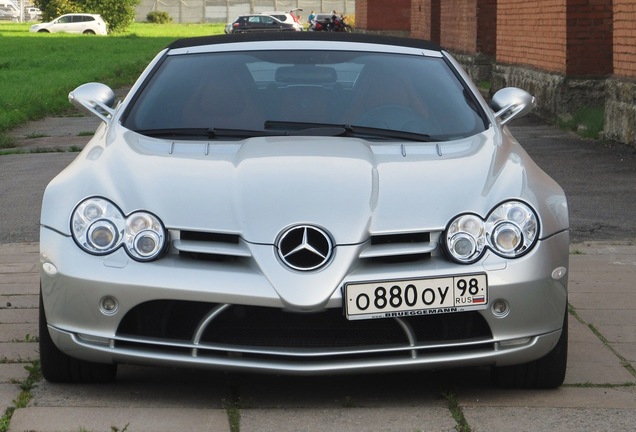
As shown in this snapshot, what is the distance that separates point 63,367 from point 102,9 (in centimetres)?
7855

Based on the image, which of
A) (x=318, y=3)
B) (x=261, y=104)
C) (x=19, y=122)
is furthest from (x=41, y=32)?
(x=261, y=104)

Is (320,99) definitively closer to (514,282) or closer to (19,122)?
(514,282)

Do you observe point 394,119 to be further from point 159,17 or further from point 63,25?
point 159,17

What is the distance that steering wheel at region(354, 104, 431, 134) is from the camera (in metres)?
5.32

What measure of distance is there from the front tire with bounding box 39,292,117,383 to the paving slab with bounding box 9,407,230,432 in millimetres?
262

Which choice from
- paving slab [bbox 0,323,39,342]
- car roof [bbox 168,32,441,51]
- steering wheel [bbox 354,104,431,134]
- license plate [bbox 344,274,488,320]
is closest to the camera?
license plate [bbox 344,274,488,320]

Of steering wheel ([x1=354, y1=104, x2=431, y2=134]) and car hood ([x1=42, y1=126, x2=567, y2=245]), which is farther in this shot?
steering wheel ([x1=354, y1=104, x2=431, y2=134])

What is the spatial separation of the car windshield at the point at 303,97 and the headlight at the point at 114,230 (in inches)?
34.7

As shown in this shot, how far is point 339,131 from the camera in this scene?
17.2 ft

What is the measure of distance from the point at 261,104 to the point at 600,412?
202 centimetres

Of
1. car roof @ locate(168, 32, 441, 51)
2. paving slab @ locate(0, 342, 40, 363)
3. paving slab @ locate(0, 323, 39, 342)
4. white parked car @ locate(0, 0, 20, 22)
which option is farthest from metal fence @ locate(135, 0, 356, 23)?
paving slab @ locate(0, 342, 40, 363)

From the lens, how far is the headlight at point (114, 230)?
430 centimetres

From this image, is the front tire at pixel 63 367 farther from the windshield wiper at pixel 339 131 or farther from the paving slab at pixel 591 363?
the paving slab at pixel 591 363

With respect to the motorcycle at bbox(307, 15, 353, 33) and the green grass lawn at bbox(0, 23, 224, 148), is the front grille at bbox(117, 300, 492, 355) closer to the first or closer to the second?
the green grass lawn at bbox(0, 23, 224, 148)
